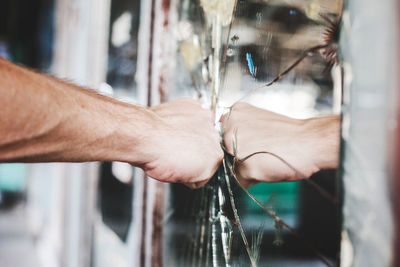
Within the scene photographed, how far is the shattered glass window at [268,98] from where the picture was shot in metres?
0.44

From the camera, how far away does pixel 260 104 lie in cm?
57

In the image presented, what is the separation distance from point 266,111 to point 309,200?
6.3 inches

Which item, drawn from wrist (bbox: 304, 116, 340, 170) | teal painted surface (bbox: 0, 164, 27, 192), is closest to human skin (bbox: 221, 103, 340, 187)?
wrist (bbox: 304, 116, 340, 170)

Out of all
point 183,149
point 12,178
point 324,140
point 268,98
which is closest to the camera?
point 324,140

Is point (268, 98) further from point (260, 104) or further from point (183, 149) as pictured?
point (183, 149)

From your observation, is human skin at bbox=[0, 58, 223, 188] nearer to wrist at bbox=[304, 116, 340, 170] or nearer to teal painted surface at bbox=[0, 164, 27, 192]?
wrist at bbox=[304, 116, 340, 170]

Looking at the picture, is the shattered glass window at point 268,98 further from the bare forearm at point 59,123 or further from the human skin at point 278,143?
the bare forearm at point 59,123

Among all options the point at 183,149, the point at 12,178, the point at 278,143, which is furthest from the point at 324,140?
the point at 12,178

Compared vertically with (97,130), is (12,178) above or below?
below

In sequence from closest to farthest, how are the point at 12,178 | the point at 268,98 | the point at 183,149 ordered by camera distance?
the point at 268,98 < the point at 183,149 < the point at 12,178

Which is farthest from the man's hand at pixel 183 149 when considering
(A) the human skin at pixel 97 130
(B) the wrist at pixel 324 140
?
(B) the wrist at pixel 324 140

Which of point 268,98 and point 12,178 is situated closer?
point 268,98

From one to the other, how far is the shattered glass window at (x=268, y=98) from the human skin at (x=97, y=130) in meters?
0.06

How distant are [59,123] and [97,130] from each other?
0.07 metres
